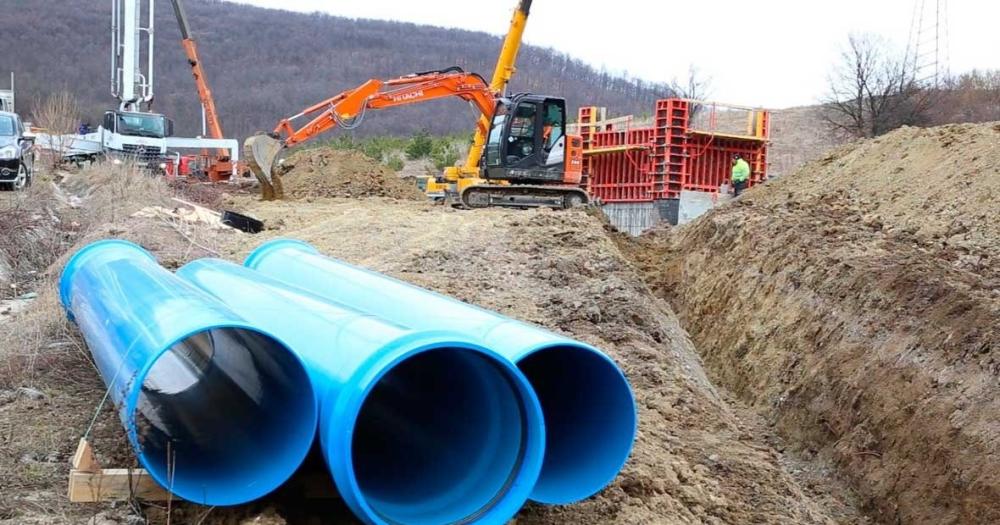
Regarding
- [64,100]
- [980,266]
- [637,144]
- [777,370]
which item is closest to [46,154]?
[64,100]

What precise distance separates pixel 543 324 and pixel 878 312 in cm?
263

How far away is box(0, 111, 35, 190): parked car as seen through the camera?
15.6m

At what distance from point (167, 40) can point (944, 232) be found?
97.1 metres

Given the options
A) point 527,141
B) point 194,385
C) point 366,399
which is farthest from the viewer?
point 527,141

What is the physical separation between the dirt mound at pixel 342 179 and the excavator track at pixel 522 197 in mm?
5636

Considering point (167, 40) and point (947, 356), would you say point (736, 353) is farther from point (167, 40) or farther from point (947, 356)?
point (167, 40)

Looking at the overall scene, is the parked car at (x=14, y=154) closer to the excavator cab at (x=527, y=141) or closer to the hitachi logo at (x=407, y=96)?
the hitachi logo at (x=407, y=96)

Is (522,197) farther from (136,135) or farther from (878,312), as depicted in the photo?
(136,135)

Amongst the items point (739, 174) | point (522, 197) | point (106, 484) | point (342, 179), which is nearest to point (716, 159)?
point (739, 174)

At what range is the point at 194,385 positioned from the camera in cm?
450

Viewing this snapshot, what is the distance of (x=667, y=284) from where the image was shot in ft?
38.5

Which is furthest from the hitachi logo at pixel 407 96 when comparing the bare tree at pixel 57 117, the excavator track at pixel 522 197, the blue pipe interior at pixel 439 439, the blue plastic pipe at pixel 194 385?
the blue pipe interior at pixel 439 439

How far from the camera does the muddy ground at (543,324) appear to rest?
3.85 meters

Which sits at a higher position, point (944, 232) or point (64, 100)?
point (64, 100)
